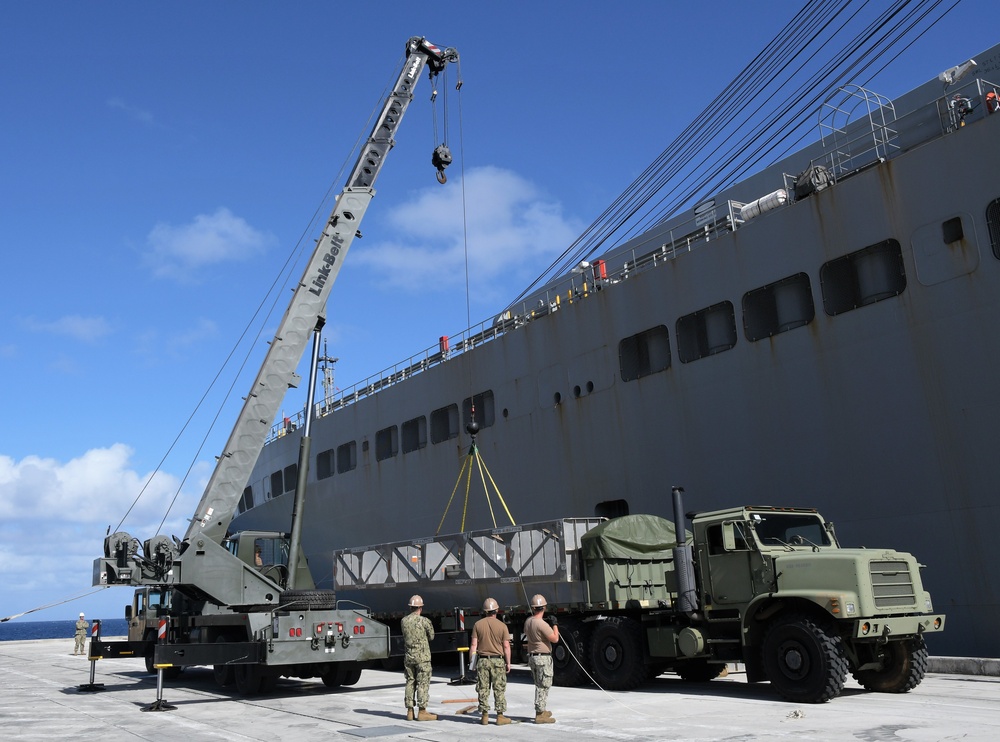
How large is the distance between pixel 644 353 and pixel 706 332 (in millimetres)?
1753

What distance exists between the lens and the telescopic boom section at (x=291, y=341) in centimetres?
1495

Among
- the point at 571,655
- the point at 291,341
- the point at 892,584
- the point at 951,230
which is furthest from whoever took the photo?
the point at 291,341

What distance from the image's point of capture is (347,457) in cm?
3078

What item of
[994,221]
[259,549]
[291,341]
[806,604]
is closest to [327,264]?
[291,341]

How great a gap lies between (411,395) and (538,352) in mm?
6432

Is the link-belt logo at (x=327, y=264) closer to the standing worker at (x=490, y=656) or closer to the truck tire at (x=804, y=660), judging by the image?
the standing worker at (x=490, y=656)

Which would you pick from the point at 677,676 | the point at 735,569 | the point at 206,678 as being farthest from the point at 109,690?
the point at 735,569

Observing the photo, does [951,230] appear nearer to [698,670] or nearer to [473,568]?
[698,670]

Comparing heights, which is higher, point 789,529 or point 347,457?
point 347,457

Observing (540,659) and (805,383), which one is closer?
(540,659)

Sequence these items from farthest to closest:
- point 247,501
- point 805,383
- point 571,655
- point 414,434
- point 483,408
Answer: point 247,501, point 414,434, point 483,408, point 805,383, point 571,655

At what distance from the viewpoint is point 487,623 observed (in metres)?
9.88

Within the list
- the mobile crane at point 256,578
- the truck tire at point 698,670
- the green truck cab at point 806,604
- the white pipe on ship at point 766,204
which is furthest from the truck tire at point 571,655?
the white pipe on ship at point 766,204

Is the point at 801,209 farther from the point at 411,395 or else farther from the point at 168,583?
the point at 411,395
